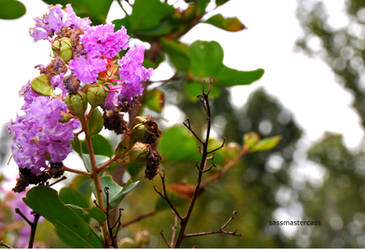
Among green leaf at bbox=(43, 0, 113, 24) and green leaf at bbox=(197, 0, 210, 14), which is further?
green leaf at bbox=(197, 0, 210, 14)

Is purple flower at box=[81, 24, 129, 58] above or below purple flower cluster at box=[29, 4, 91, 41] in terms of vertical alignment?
below

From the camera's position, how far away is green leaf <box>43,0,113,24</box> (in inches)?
14.3

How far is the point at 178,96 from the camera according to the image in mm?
8406

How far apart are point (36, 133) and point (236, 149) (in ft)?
1.43

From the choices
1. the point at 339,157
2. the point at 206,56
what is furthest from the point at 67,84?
the point at 339,157

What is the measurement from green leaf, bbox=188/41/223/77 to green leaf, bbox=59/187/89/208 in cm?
22

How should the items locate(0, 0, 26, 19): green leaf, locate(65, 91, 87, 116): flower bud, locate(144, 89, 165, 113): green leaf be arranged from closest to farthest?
locate(65, 91, 87, 116): flower bud < locate(0, 0, 26, 19): green leaf < locate(144, 89, 165, 113): green leaf

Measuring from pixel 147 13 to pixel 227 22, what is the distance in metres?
0.12

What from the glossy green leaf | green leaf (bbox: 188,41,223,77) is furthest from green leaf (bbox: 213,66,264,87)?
the glossy green leaf

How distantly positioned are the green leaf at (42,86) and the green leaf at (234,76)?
23 cm

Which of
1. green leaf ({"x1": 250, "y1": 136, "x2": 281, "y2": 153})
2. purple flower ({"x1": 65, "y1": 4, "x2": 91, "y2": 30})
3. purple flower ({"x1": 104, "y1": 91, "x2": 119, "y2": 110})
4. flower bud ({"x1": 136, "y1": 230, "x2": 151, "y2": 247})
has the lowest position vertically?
green leaf ({"x1": 250, "y1": 136, "x2": 281, "y2": 153})

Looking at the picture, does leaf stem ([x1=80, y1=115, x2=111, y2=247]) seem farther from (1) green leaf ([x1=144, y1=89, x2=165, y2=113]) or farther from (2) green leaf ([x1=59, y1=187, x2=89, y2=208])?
(1) green leaf ([x1=144, y1=89, x2=165, y2=113])

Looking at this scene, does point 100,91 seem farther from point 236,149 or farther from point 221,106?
point 221,106

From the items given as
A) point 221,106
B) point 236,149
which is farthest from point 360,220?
point 236,149
